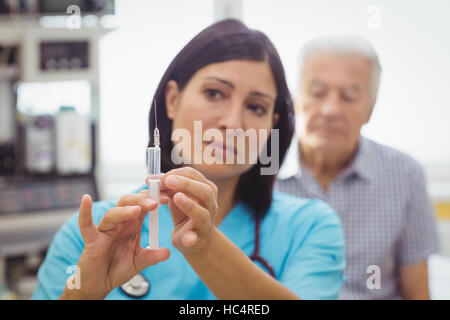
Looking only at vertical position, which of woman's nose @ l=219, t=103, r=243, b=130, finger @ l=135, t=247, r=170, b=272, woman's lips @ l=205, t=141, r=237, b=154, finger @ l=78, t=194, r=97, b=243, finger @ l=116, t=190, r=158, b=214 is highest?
woman's nose @ l=219, t=103, r=243, b=130

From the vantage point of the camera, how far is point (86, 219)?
2.07ft

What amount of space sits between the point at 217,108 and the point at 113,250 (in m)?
0.26

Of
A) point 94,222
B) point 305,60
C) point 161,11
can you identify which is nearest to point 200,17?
point 161,11

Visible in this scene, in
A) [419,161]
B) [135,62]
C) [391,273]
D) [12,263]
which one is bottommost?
[12,263]

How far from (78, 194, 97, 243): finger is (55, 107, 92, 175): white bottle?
31.2 inches

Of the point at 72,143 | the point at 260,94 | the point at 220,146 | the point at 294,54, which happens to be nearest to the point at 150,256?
the point at 220,146

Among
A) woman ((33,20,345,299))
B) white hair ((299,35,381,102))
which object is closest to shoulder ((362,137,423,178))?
white hair ((299,35,381,102))

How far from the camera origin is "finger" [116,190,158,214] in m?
0.60

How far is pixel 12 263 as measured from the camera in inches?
60.7

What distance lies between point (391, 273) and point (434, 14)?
56 centimetres

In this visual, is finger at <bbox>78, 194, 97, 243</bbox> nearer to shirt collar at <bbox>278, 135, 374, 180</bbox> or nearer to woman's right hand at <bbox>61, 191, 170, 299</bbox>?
woman's right hand at <bbox>61, 191, 170, 299</bbox>

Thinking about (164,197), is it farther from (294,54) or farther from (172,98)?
(294,54)

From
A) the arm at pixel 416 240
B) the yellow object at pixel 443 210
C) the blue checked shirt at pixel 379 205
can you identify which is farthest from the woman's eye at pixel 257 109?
the yellow object at pixel 443 210
